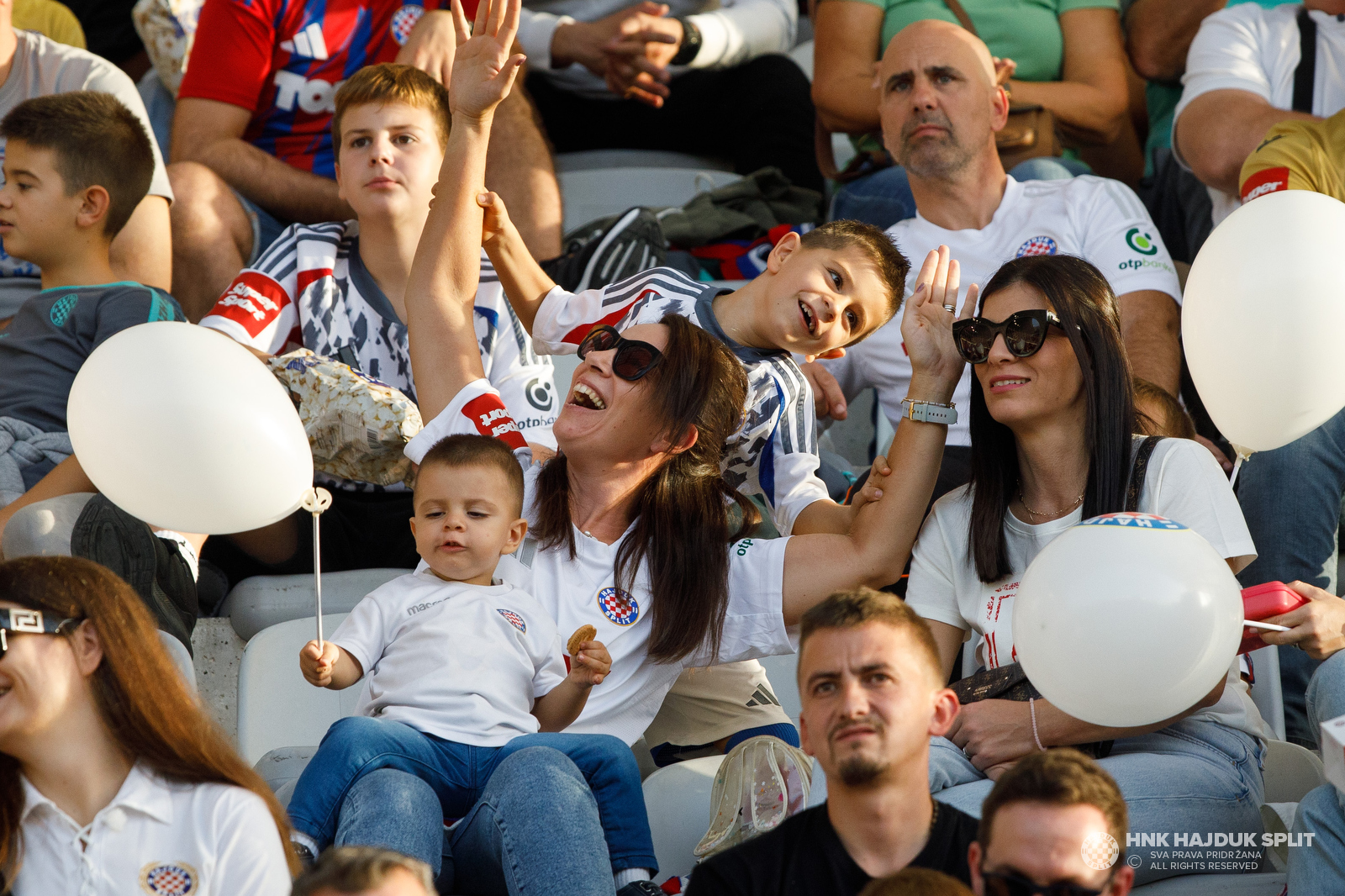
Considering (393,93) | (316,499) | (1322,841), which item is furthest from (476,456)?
(1322,841)

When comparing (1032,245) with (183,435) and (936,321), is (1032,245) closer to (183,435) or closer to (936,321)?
(936,321)

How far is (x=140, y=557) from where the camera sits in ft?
8.03

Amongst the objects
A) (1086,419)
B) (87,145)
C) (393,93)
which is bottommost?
(1086,419)

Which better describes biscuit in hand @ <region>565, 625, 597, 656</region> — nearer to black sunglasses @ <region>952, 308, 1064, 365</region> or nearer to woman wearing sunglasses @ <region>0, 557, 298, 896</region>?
woman wearing sunglasses @ <region>0, 557, 298, 896</region>

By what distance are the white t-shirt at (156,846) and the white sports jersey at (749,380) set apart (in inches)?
48.6

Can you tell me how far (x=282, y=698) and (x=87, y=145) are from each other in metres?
1.38

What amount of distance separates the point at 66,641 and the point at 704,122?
3437 millimetres

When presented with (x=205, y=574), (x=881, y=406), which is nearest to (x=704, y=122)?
(x=881, y=406)

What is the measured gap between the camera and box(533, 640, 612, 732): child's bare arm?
1977mm

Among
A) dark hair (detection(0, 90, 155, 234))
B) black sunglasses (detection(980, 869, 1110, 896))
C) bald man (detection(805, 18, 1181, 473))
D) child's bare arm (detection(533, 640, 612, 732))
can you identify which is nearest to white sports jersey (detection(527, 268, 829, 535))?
bald man (detection(805, 18, 1181, 473))

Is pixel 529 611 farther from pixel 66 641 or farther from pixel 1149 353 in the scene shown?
pixel 1149 353

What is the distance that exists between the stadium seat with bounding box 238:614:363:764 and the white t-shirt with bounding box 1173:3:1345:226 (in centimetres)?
244

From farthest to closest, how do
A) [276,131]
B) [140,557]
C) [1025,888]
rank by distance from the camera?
[276,131]
[140,557]
[1025,888]

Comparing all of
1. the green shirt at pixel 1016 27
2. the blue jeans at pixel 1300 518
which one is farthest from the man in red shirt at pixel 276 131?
the blue jeans at pixel 1300 518
